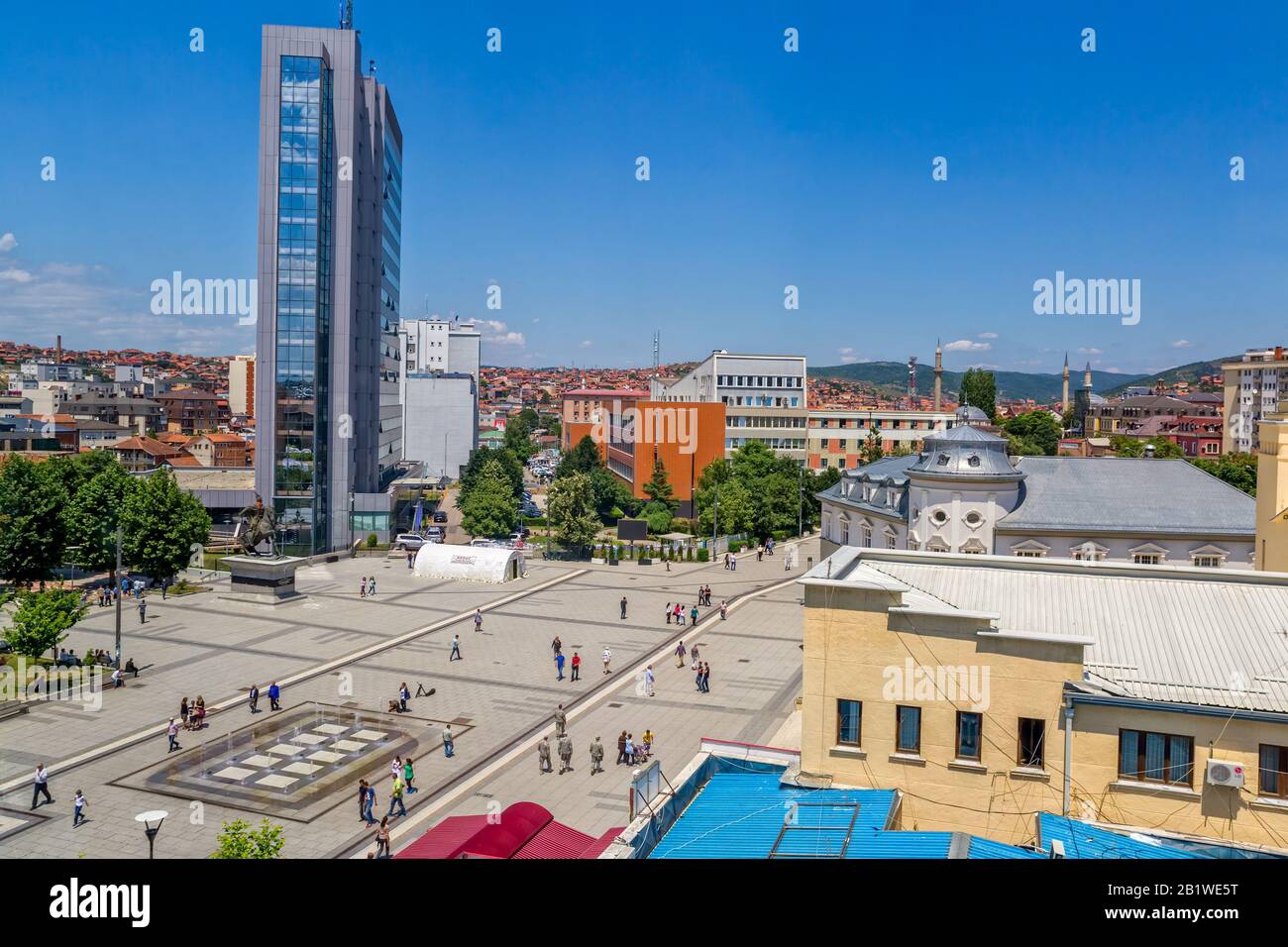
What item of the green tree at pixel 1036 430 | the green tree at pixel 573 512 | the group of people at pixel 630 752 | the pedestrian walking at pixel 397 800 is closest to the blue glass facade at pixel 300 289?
the green tree at pixel 573 512

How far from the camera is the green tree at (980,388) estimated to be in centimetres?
8438

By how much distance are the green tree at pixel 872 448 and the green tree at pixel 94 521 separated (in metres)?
59.9

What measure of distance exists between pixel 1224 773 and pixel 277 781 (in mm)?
21484

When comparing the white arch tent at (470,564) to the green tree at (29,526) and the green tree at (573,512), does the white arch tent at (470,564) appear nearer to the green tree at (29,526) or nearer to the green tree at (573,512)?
the green tree at (573,512)

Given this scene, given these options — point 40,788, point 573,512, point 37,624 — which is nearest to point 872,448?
point 573,512

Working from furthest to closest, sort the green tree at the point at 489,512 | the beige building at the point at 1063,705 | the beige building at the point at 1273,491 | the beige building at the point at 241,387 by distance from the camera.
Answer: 1. the beige building at the point at 241,387
2. the green tree at the point at 489,512
3. the beige building at the point at 1273,491
4. the beige building at the point at 1063,705

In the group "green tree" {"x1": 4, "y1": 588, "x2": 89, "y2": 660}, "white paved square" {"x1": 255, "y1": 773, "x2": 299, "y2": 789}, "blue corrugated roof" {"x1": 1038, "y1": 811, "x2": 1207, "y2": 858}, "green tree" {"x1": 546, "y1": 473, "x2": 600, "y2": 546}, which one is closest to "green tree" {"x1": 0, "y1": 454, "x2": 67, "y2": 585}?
"green tree" {"x1": 4, "y1": 588, "x2": 89, "y2": 660}

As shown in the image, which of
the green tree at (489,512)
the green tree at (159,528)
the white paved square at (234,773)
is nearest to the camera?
the white paved square at (234,773)

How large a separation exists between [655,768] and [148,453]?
94.6 metres

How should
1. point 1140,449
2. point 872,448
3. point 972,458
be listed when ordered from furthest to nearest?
point 1140,449
point 872,448
point 972,458

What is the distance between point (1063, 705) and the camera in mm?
13531

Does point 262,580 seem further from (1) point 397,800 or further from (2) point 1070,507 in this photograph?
(2) point 1070,507
